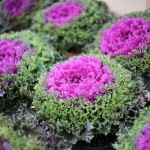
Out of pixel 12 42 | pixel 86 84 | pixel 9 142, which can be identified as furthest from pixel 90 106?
pixel 12 42

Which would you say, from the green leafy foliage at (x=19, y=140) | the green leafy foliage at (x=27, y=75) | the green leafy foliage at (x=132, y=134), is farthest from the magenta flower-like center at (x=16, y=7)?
the green leafy foliage at (x=132, y=134)

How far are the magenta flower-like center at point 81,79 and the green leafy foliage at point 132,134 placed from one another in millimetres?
407

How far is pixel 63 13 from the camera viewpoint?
4.93 m

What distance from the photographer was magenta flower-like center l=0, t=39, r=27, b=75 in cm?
364

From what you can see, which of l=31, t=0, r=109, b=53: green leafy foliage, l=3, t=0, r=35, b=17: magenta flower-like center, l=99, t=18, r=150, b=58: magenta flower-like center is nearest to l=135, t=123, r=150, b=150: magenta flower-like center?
l=99, t=18, r=150, b=58: magenta flower-like center

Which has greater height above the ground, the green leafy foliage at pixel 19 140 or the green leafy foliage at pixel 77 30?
the green leafy foliage at pixel 19 140

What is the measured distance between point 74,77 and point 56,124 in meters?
0.50

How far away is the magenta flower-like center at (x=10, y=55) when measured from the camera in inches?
143

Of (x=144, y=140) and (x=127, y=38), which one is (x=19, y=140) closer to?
(x=144, y=140)

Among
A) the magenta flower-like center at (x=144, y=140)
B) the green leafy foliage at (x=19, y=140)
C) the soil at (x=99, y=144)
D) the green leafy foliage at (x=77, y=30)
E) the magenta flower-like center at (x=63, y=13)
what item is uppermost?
the green leafy foliage at (x=19, y=140)

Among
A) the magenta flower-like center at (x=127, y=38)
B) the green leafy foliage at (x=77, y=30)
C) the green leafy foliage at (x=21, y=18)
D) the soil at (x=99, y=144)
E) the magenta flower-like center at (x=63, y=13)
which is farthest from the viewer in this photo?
the green leafy foliage at (x=21, y=18)

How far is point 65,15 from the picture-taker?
492 cm

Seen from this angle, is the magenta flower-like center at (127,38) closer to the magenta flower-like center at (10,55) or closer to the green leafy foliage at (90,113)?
the green leafy foliage at (90,113)

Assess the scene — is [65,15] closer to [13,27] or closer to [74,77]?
[13,27]
